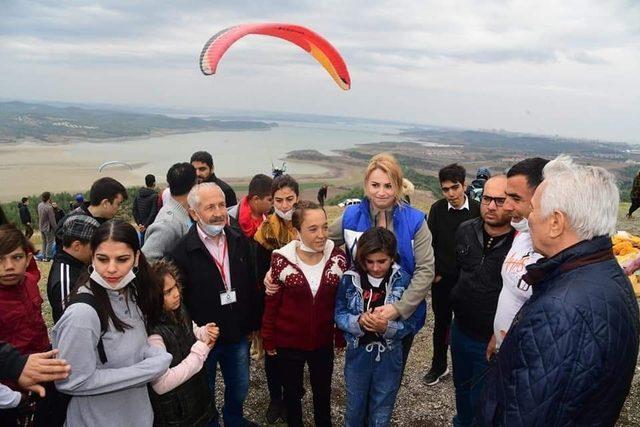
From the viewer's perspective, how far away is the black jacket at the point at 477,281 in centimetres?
278

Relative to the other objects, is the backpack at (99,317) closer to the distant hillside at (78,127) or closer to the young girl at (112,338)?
the young girl at (112,338)

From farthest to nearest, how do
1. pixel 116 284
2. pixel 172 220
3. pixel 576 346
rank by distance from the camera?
pixel 172 220 < pixel 116 284 < pixel 576 346

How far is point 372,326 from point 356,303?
0.62 ft

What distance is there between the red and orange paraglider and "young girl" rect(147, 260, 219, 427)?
14.8 feet

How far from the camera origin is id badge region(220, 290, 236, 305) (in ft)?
9.95

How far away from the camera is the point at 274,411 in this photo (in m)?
3.73

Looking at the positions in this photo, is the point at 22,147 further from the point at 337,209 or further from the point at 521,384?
the point at 521,384

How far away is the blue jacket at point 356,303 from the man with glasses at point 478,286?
0.47 m

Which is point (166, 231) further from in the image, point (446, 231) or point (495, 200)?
point (446, 231)

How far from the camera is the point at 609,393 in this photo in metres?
1.40

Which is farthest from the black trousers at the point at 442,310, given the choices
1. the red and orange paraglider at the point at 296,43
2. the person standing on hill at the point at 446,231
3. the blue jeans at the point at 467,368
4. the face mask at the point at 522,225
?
the red and orange paraglider at the point at 296,43

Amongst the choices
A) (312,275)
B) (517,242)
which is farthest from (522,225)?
(312,275)

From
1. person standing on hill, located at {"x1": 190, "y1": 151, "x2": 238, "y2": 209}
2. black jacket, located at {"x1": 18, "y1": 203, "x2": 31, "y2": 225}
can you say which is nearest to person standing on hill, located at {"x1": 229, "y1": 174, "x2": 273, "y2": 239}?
person standing on hill, located at {"x1": 190, "y1": 151, "x2": 238, "y2": 209}

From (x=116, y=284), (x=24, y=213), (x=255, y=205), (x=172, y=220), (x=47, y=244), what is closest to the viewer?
(x=116, y=284)
